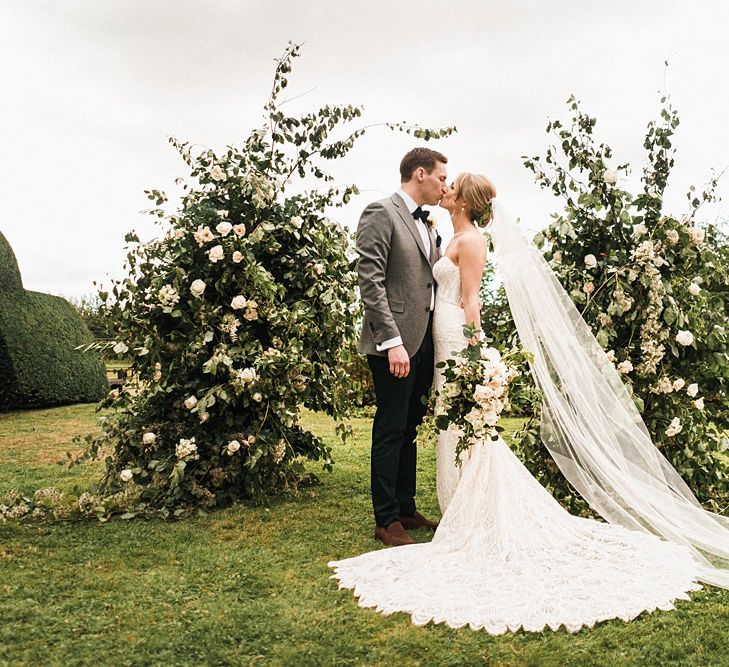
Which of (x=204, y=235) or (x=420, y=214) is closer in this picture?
(x=420, y=214)

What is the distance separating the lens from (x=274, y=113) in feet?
15.1

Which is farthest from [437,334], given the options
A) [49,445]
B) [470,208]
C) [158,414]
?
[49,445]

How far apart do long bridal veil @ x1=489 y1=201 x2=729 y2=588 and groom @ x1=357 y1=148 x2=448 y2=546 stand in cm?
44

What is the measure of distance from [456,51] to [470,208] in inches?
65.7

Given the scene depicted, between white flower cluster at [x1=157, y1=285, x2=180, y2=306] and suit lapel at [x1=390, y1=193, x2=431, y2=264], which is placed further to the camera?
white flower cluster at [x1=157, y1=285, x2=180, y2=306]

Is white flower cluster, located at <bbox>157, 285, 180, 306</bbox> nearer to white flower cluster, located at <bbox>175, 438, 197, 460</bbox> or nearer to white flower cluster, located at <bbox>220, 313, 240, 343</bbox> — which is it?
white flower cluster, located at <bbox>220, 313, 240, 343</bbox>

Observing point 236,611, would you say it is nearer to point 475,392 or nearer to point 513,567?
point 513,567

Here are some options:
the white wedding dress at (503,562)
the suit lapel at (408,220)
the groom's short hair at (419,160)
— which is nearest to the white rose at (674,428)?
the white wedding dress at (503,562)

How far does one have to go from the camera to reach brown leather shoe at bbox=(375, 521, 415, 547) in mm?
3547

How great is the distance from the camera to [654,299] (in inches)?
158

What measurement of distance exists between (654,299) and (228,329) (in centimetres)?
259

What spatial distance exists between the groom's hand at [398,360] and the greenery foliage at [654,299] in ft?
3.06

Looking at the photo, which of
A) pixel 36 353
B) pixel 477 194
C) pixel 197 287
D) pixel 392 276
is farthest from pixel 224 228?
pixel 36 353

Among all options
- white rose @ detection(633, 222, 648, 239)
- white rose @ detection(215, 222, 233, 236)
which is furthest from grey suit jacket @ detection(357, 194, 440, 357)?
white rose @ detection(633, 222, 648, 239)
